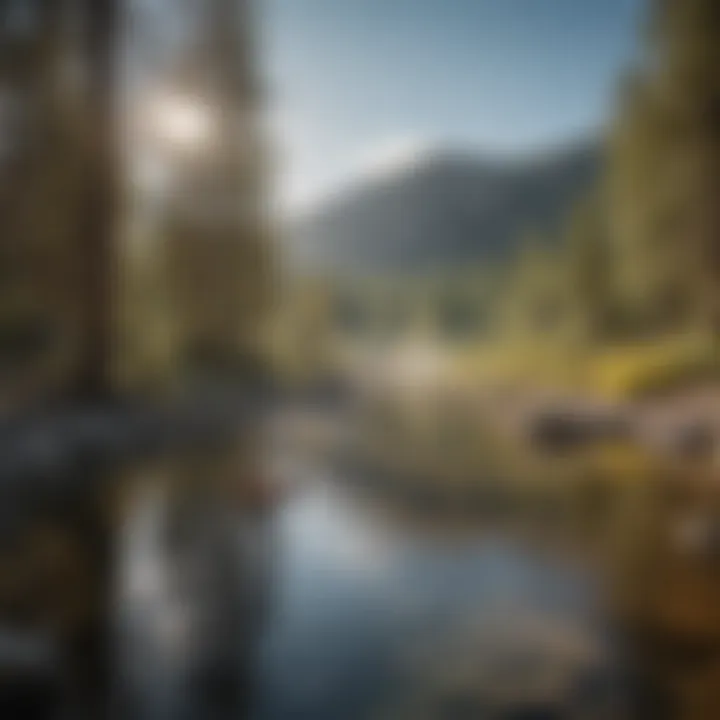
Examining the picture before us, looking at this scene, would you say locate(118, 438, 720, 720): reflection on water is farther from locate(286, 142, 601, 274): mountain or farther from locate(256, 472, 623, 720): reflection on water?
locate(286, 142, 601, 274): mountain

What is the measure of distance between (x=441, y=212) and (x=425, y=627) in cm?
80

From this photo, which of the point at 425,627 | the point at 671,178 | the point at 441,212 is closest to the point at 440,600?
the point at 425,627

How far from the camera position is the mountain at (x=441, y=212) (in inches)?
72.7

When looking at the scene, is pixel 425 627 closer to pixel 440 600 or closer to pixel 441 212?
pixel 440 600

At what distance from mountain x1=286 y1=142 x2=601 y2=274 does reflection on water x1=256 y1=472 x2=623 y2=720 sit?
51 cm

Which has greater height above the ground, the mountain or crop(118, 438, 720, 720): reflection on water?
the mountain

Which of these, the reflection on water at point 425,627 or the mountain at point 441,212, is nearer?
the reflection on water at point 425,627

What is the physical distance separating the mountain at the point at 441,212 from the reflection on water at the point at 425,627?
51 centimetres

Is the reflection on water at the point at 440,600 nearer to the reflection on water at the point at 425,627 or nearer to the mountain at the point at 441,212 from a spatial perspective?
the reflection on water at the point at 425,627

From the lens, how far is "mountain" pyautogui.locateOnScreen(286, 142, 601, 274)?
185cm

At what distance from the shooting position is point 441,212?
6.17 ft

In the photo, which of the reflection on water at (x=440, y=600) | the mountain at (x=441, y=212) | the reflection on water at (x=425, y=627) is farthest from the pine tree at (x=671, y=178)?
the reflection on water at (x=425, y=627)

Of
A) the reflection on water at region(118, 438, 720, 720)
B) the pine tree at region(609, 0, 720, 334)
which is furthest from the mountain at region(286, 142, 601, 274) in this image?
the reflection on water at region(118, 438, 720, 720)

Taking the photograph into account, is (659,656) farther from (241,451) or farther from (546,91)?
(546,91)
